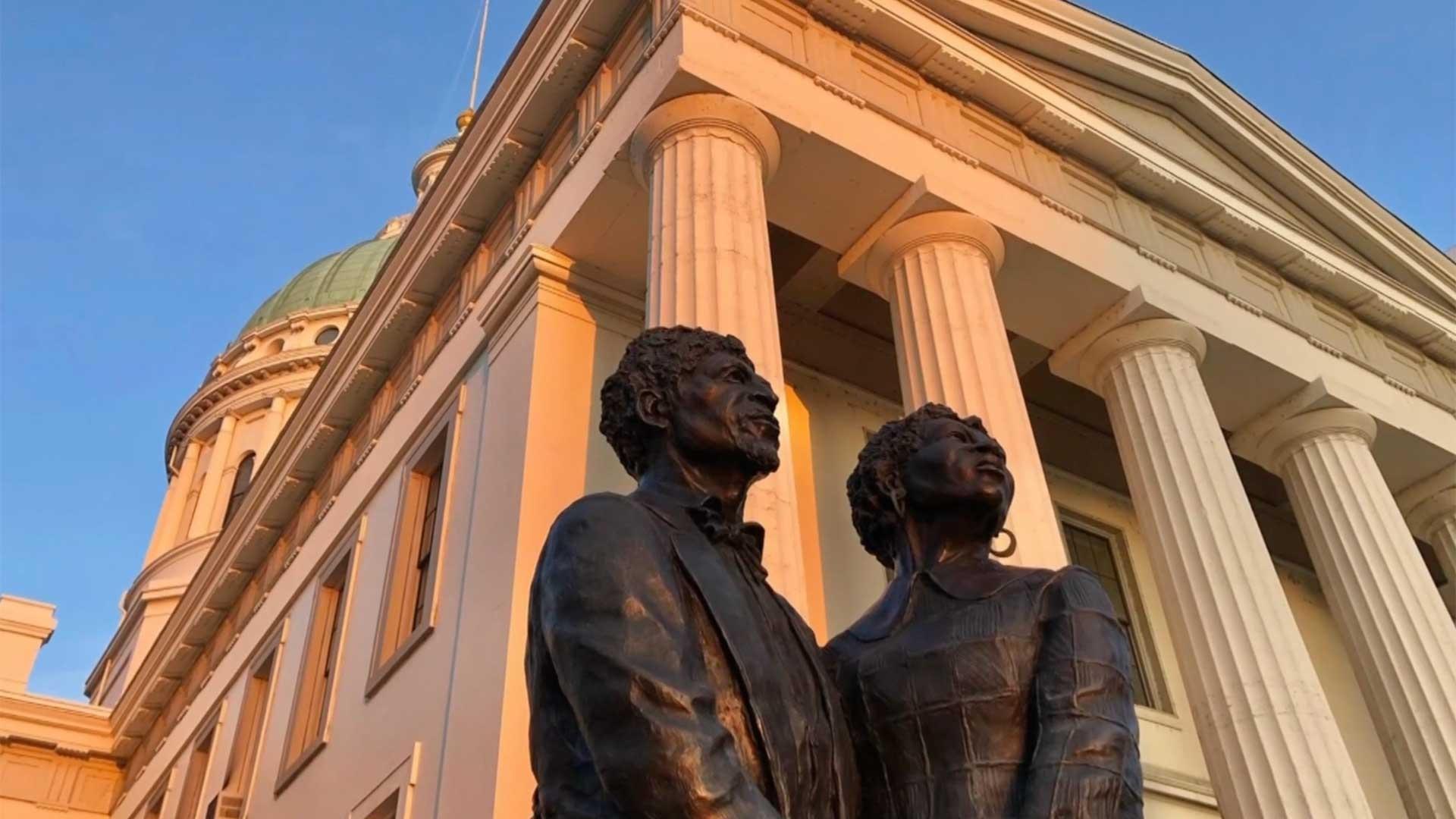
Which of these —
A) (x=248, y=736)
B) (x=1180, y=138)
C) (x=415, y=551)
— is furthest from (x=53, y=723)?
(x=1180, y=138)

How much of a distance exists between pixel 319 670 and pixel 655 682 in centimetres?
1450

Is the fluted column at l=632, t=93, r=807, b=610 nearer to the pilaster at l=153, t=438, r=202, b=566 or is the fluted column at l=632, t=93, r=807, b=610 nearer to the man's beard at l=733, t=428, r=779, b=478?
the man's beard at l=733, t=428, r=779, b=478

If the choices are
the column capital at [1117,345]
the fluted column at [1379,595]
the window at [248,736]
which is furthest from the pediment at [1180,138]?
the window at [248,736]

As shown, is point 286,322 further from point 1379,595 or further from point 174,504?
point 1379,595

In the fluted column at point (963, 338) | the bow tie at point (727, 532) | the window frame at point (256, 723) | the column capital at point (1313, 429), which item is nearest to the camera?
the bow tie at point (727, 532)

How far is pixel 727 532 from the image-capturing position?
2.36 meters

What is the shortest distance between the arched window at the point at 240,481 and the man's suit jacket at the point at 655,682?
37.1m

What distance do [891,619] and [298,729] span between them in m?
13.7

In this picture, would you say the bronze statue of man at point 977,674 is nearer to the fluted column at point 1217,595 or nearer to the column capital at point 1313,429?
the fluted column at point 1217,595

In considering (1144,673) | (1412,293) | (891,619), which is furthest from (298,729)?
(1412,293)

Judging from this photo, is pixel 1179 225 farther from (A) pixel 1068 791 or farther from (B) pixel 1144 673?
(A) pixel 1068 791

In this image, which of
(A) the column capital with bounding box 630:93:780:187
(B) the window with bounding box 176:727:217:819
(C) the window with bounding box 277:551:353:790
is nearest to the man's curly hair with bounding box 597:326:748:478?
(A) the column capital with bounding box 630:93:780:187

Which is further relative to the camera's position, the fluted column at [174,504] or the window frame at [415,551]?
the fluted column at [174,504]

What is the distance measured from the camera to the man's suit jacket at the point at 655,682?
178cm
